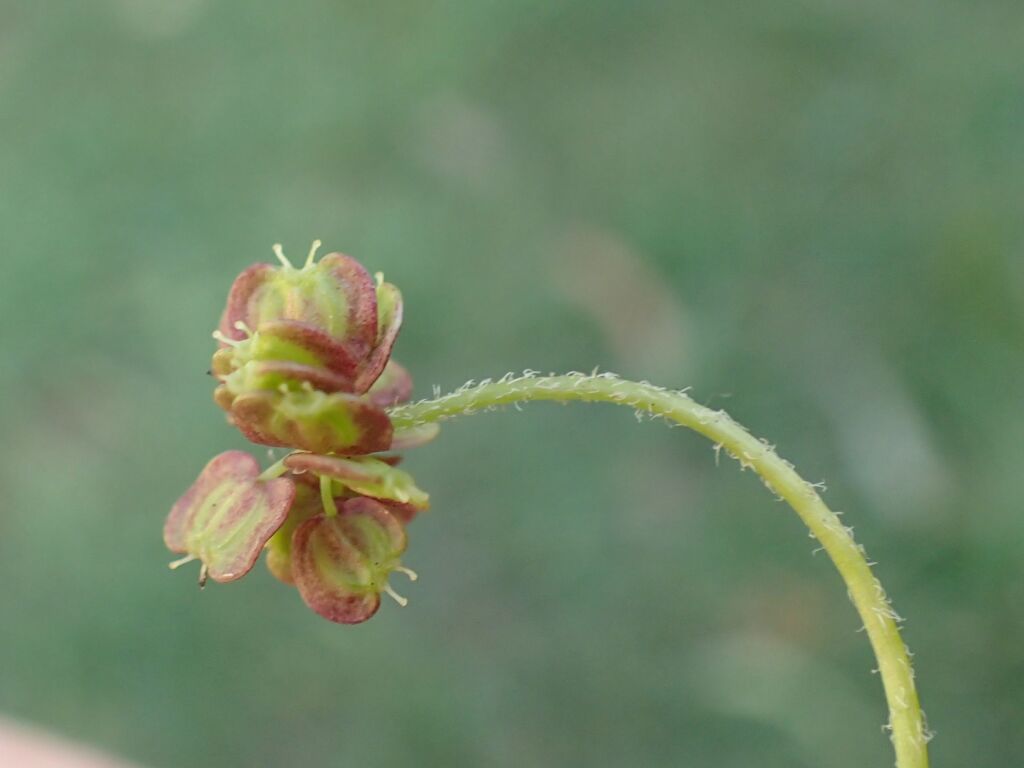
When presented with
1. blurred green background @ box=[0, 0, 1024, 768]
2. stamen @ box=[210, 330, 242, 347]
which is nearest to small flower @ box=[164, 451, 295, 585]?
stamen @ box=[210, 330, 242, 347]

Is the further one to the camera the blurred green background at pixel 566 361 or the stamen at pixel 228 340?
the blurred green background at pixel 566 361

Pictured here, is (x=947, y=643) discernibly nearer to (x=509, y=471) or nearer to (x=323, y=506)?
(x=509, y=471)

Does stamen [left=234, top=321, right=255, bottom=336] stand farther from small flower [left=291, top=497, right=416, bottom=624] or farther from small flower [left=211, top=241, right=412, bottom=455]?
small flower [left=291, top=497, right=416, bottom=624]

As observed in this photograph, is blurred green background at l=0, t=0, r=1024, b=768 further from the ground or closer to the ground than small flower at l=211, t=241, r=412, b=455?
further from the ground

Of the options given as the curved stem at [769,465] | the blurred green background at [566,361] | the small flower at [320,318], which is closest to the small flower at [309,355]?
the small flower at [320,318]

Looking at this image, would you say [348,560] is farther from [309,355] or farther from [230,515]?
[309,355]

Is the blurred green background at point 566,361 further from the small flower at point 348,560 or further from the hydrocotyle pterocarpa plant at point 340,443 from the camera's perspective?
the small flower at point 348,560

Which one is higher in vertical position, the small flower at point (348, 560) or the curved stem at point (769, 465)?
the curved stem at point (769, 465)
